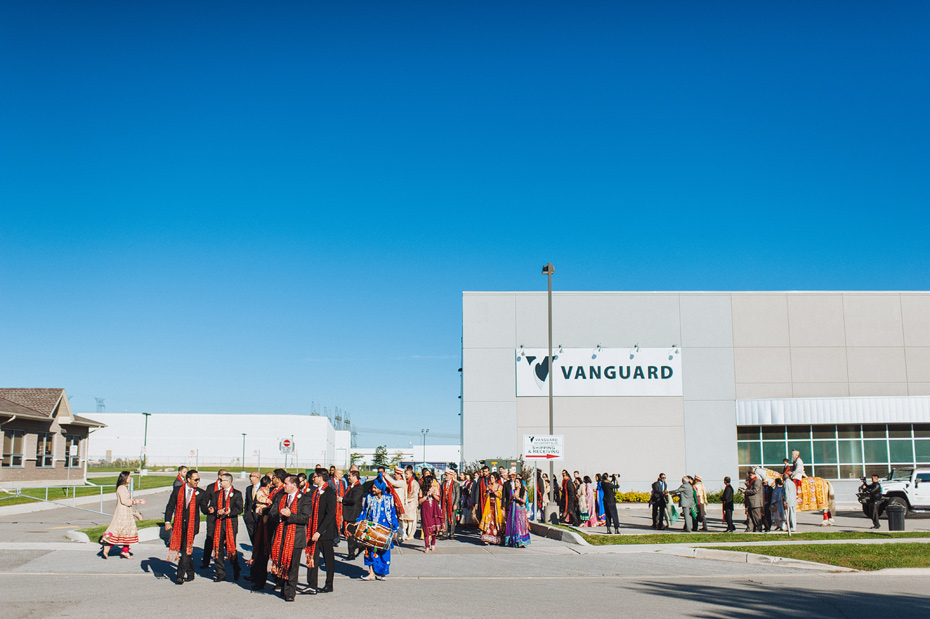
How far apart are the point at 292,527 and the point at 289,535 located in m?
0.11

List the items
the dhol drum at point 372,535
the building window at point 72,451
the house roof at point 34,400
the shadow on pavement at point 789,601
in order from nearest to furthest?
the shadow on pavement at point 789,601 < the dhol drum at point 372,535 < the house roof at point 34,400 < the building window at point 72,451

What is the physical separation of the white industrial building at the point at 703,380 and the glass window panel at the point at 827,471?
7 cm

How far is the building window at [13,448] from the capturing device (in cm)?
3769

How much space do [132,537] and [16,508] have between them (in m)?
14.1

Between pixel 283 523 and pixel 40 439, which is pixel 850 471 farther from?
pixel 40 439

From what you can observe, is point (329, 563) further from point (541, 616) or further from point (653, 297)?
point (653, 297)

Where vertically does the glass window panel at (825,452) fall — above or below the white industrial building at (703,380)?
below

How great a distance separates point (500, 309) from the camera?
119ft

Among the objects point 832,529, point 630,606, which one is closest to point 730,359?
point 832,529

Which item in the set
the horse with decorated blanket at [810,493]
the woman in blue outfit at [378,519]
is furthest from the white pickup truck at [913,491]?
the woman in blue outfit at [378,519]

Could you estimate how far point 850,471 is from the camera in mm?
35625

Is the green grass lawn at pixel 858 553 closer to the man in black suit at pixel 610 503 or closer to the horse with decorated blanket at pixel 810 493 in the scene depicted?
the man in black suit at pixel 610 503

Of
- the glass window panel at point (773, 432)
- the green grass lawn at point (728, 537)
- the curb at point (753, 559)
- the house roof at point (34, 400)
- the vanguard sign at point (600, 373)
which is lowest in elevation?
the green grass lawn at point (728, 537)

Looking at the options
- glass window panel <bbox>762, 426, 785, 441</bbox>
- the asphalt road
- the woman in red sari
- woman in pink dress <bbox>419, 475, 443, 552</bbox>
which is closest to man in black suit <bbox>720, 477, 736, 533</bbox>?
the woman in red sari
